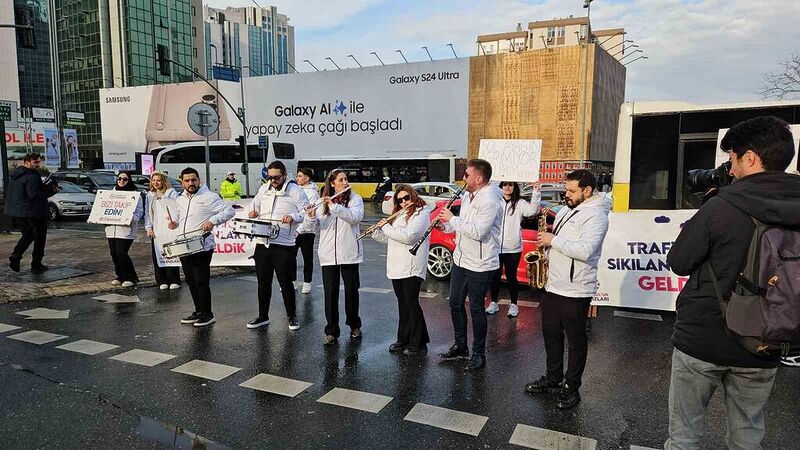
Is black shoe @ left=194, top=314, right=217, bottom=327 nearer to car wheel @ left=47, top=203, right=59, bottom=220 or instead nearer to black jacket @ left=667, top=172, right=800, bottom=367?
black jacket @ left=667, top=172, right=800, bottom=367

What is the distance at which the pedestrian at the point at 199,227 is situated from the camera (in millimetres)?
6332

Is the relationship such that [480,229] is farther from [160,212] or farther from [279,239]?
[160,212]

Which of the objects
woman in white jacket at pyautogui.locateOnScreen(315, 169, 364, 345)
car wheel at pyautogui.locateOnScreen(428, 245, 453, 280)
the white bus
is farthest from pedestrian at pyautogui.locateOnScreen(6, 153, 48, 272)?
the white bus

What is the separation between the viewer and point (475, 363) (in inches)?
191

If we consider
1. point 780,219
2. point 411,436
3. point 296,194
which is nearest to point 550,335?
point 411,436

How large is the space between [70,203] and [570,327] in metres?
19.3

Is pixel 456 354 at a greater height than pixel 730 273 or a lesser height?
lesser

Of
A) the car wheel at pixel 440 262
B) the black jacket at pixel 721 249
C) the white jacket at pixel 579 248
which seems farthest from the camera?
the car wheel at pixel 440 262

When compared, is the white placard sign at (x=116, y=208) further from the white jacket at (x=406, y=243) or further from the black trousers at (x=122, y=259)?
the white jacket at (x=406, y=243)

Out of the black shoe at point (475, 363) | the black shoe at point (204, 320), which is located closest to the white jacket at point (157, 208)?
the black shoe at point (204, 320)

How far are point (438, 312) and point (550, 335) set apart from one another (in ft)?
9.55

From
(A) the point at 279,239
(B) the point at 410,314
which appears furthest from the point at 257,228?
(B) the point at 410,314

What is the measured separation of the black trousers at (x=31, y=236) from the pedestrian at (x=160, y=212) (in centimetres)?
221

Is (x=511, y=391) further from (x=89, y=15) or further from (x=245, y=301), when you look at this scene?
(x=89, y=15)
